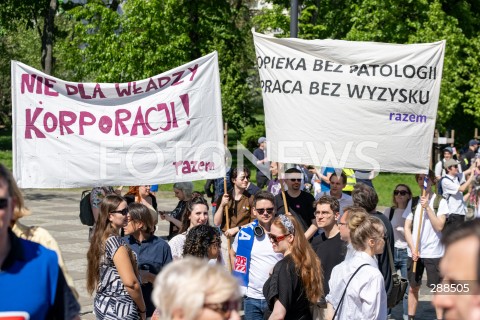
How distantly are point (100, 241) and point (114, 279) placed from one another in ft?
1.09

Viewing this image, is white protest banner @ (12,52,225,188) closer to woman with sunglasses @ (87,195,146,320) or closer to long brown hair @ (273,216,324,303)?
woman with sunglasses @ (87,195,146,320)

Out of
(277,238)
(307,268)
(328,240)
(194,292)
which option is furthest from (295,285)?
(194,292)

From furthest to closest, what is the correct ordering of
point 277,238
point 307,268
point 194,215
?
point 194,215, point 277,238, point 307,268

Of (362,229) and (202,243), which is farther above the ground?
(362,229)

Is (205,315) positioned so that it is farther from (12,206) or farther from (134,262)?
(134,262)

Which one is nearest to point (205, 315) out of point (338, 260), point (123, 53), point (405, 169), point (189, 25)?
point (338, 260)

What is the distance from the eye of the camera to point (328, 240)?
8.05 m

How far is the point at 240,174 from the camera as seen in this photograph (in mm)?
11406

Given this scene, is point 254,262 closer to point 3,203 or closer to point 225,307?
point 3,203

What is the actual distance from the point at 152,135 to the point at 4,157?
2972cm

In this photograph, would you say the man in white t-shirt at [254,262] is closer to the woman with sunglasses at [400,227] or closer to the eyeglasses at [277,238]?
the eyeglasses at [277,238]

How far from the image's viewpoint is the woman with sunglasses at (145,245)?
7227 mm

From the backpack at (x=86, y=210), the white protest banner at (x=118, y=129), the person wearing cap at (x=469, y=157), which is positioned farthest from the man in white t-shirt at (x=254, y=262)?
the person wearing cap at (x=469, y=157)

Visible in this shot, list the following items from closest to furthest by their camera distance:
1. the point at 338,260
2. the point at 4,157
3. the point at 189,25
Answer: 1. the point at 338,260
2. the point at 189,25
3. the point at 4,157
